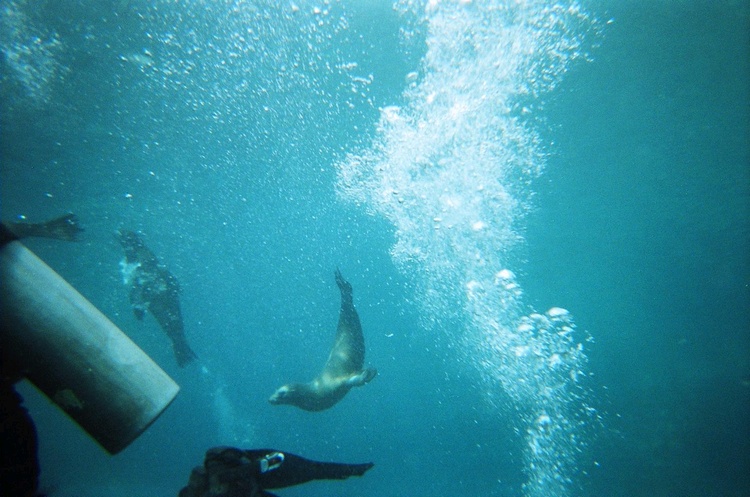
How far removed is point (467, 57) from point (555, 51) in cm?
443

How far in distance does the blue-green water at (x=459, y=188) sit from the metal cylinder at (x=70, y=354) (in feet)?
34.2

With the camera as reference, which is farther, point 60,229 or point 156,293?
point 156,293

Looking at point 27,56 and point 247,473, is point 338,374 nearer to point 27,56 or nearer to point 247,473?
point 247,473

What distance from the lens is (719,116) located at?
691 inches

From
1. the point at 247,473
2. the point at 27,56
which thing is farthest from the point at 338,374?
the point at 27,56

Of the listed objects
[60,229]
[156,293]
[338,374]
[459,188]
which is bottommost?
[60,229]

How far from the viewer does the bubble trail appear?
12.0 meters

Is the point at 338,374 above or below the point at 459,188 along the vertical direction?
below

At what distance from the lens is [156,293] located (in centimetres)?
1264

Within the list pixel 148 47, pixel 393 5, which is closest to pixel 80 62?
pixel 148 47

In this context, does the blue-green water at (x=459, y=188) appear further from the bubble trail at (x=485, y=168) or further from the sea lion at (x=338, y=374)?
the sea lion at (x=338, y=374)

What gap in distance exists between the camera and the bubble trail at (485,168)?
12047mm

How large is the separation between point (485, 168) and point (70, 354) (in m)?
19.0

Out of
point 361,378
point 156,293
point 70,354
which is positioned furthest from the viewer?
point 156,293
